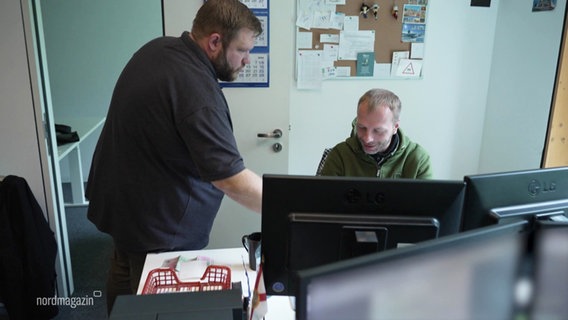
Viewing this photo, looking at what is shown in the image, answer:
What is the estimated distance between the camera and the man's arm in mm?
1467

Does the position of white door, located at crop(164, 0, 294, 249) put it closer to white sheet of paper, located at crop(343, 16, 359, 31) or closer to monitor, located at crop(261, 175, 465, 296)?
white sheet of paper, located at crop(343, 16, 359, 31)

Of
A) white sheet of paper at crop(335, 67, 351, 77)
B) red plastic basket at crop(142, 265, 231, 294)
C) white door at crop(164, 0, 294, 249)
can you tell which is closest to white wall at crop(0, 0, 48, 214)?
white door at crop(164, 0, 294, 249)

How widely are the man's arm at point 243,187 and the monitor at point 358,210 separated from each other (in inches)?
16.1

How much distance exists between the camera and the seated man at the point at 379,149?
177 centimetres

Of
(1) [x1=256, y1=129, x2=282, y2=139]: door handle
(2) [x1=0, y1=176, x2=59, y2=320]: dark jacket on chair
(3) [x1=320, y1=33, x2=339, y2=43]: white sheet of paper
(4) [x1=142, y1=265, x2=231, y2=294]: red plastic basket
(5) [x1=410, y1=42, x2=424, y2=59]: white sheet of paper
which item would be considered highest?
(3) [x1=320, y1=33, x2=339, y2=43]: white sheet of paper

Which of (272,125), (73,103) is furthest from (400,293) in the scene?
(73,103)

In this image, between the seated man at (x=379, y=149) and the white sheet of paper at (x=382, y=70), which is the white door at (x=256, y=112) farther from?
the seated man at (x=379, y=149)

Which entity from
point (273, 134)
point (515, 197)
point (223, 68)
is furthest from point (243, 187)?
point (273, 134)

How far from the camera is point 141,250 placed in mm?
1663

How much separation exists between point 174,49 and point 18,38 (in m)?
1.18

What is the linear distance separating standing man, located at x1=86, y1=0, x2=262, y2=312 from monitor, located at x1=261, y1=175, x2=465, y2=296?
1.45ft

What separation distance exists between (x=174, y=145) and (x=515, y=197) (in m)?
1.04

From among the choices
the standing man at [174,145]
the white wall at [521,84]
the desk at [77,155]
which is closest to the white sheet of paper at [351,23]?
the white wall at [521,84]

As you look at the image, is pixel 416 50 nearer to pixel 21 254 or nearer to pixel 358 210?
pixel 358 210
